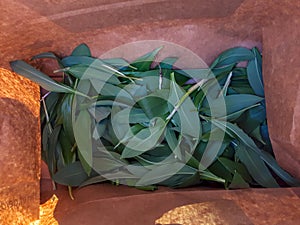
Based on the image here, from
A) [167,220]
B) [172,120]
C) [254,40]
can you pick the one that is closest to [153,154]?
[172,120]

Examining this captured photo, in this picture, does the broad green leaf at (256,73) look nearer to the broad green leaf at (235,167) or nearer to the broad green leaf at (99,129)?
the broad green leaf at (235,167)

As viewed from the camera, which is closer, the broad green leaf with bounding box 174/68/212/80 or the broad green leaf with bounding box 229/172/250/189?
the broad green leaf with bounding box 229/172/250/189

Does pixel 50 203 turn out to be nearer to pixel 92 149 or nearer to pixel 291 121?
pixel 92 149

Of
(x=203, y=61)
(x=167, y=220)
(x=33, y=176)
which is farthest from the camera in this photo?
(x=203, y=61)

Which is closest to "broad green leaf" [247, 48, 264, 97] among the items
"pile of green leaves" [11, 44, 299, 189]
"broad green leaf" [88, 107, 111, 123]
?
"pile of green leaves" [11, 44, 299, 189]

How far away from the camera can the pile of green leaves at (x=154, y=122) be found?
3.10 ft

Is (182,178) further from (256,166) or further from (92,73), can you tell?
(92,73)

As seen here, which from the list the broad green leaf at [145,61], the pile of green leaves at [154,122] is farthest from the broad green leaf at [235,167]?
the broad green leaf at [145,61]

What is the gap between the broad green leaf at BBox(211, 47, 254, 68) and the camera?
978 millimetres

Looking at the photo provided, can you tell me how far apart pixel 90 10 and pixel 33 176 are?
347mm

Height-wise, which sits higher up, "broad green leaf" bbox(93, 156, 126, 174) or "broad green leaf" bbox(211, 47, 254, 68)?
"broad green leaf" bbox(211, 47, 254, 68)

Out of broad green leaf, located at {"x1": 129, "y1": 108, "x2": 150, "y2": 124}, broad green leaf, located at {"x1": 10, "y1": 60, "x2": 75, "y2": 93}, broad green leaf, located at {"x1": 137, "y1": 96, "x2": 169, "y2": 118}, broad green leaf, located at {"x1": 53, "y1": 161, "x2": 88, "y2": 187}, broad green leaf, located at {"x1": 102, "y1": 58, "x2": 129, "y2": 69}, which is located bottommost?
broad green leaf, located at {"x1": 53, "y1": 161, "x2": 88, "y2": 187}

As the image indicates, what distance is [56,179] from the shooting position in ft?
3.11

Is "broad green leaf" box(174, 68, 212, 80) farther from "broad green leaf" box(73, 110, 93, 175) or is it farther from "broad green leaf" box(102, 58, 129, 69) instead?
"broad green leaf" box(73, 110, 93, 175)
